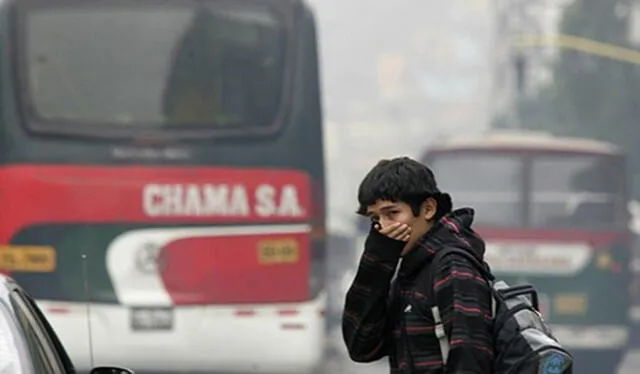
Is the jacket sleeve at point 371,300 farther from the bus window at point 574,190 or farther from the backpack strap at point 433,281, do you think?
the bus window at point 574,190

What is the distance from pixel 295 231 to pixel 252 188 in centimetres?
47

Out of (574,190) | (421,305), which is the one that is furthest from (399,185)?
(574,190)

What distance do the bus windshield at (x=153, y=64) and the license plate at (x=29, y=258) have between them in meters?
0.98

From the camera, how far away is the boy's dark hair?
4.89 m

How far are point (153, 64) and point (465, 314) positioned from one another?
9.63 meters

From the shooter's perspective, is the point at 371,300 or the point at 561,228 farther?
the point at 561,228

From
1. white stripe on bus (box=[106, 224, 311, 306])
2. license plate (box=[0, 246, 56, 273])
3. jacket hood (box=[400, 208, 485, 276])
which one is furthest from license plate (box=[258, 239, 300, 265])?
jacket hood (box=[400, 208, 485, 276])

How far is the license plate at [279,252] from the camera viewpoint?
555 inches

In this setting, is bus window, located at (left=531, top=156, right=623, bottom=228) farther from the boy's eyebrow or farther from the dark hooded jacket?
the boy's eyebrow

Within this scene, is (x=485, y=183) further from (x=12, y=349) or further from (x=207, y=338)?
(x=12, y=349)

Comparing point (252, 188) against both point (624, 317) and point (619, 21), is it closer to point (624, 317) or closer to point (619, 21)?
point (624, 317)

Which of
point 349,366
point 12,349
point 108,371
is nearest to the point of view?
point 12,349

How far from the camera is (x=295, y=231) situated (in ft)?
46.0

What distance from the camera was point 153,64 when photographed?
1412cm
